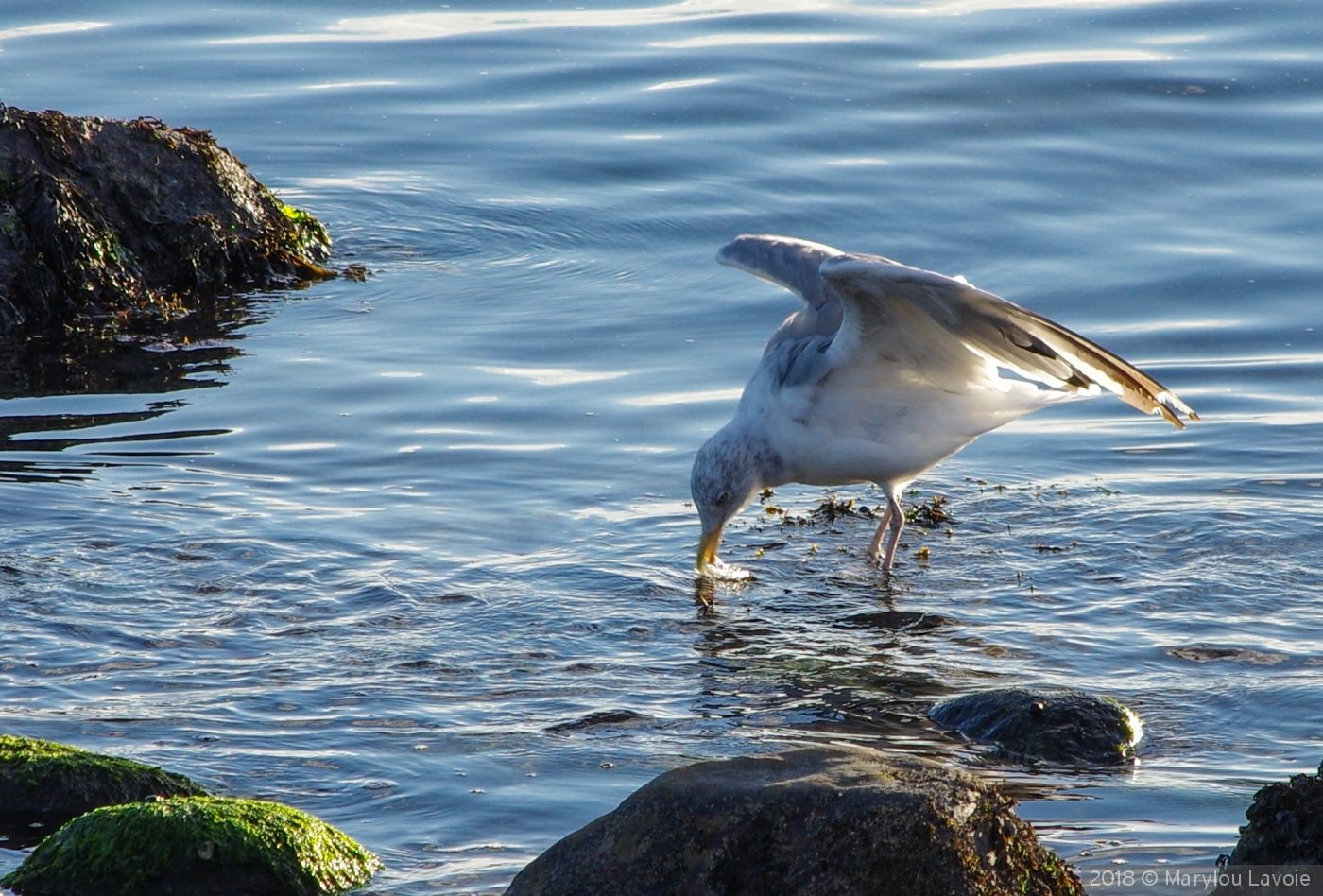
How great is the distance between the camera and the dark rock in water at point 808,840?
156 inches

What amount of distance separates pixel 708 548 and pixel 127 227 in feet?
16.9

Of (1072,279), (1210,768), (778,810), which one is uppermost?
(1072,279)

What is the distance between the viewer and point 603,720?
587 cm

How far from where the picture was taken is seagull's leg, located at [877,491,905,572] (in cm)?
777

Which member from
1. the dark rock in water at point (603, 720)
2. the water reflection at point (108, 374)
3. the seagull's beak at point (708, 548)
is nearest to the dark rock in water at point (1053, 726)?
the dark rock in water at point (603, 720)

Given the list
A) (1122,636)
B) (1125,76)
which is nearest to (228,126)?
(1125,76)

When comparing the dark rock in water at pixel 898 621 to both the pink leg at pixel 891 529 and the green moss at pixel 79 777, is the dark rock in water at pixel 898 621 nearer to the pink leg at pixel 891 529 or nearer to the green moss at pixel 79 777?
the pink leg at pixel 891 529

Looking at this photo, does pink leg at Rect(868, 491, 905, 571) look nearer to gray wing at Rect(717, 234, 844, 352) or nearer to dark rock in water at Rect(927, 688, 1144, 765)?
gray wing at Rect(717, 234, 844, 352)

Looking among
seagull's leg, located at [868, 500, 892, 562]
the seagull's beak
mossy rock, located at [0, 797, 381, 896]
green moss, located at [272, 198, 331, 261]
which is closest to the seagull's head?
the seagull's beak

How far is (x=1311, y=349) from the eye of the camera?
10.2 metres

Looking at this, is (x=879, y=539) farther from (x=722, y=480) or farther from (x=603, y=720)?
(x=603, y=720)

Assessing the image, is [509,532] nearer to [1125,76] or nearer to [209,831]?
[209,831]

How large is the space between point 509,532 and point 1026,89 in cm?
879

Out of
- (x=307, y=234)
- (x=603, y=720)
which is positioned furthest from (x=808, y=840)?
(x=307, y=234)
